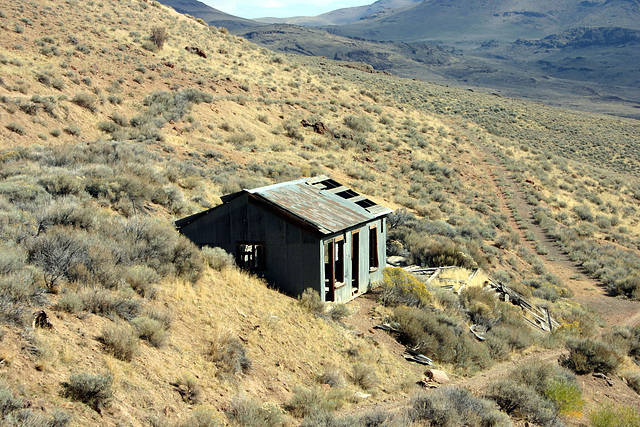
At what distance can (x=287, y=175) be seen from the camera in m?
25.3

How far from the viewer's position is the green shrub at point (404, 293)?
14.5 m

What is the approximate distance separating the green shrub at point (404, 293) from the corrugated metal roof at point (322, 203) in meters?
2.00

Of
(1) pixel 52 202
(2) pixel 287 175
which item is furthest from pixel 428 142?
(1) pixel 52 202

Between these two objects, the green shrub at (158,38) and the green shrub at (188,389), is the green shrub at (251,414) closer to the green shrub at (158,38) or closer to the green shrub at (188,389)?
the green shrub at (188,389)

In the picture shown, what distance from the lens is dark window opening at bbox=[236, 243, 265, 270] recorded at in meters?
13.9

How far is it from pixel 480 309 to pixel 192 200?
10275 millimetres

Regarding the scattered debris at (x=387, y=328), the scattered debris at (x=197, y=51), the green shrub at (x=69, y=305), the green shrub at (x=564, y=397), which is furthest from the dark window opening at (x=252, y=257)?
the scattered debris at (x=197, y=51)

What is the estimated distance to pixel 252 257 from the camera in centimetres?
1447

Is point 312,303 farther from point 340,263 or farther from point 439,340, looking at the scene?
point 439,340

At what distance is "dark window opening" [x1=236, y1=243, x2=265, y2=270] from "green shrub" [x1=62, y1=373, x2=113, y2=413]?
7.36 meters

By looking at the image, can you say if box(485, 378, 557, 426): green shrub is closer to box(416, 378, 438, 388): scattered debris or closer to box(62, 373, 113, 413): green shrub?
box(416, 378, 438, 388): scattered debris

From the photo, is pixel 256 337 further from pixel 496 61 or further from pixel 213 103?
pixel 496 61

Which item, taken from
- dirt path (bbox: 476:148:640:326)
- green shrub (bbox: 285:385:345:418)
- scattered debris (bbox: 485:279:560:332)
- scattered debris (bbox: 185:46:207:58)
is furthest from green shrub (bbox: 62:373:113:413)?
scattered debris (bbox: 185:46:207:58)

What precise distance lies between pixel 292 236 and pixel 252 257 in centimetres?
170
